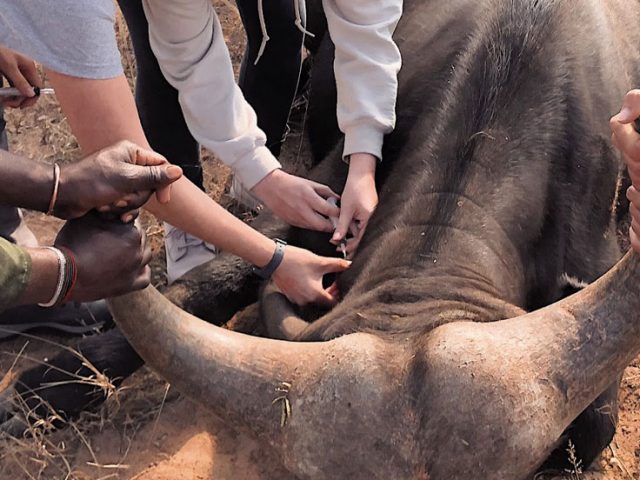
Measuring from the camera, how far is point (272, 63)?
3.99 meters

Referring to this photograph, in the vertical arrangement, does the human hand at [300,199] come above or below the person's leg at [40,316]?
above

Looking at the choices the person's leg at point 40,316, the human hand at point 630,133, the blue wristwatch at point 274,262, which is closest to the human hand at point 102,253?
the blue wristwatch at point 274,262

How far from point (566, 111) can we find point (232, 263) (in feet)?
4.85

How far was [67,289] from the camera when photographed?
195 cm

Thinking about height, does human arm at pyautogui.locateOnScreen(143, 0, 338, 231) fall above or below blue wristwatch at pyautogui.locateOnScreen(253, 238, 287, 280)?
above

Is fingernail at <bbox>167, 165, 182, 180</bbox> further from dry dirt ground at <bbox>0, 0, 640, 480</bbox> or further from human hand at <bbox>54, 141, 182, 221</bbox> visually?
dry dirt ground at <bbox>0, 0, 640, 480</bbox>

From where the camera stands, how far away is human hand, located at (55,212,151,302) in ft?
6.26

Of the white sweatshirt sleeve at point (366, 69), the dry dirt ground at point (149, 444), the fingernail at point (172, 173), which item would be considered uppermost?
the fingernail at point (172, 173)

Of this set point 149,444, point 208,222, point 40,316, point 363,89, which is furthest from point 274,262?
point 40,316

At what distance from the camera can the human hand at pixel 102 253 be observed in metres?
1.91

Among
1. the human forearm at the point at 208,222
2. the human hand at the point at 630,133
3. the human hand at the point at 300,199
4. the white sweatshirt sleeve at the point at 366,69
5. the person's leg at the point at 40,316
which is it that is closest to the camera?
the human hand at the point at 630,133

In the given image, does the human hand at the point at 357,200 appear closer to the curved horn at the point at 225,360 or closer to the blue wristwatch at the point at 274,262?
the blue wristwatch at the point at 274,262

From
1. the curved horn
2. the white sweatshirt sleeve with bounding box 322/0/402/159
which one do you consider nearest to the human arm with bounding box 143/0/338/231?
the white sweatshirt sleeve with bounding box 322/0/402/159

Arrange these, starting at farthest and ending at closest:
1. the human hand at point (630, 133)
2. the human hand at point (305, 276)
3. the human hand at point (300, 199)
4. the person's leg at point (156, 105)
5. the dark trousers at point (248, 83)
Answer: the dark trousers at point (248, 83) < the person's leg at point (156, 105) < the human hand at point (300, 199) < the human hand at point (305, 276) < the human hand at point (630, 133)
